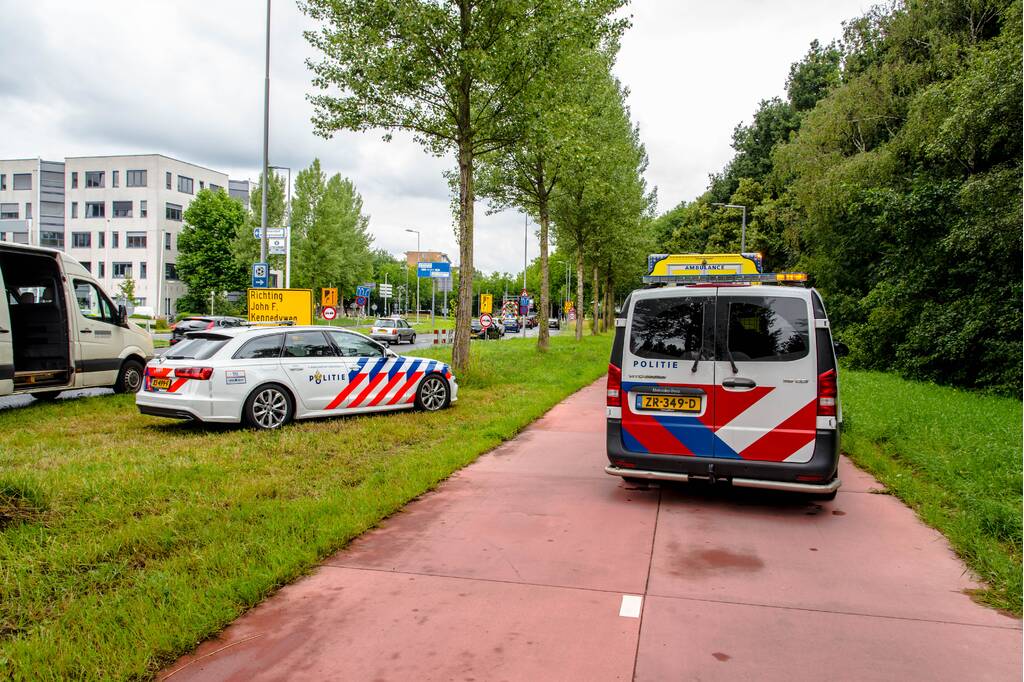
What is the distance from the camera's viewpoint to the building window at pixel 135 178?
213 feet

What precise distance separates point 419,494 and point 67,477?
10.2 ft

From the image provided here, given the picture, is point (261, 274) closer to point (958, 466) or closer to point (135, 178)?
point (958, 466)

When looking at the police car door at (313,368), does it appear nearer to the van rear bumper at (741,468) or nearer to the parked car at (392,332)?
the van rear bumper at (741,468)

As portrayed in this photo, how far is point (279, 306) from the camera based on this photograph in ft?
55.9

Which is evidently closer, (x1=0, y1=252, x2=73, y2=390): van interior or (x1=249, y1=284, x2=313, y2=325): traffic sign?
(x1=0, y1=252, x2=73, y2=390): van interior

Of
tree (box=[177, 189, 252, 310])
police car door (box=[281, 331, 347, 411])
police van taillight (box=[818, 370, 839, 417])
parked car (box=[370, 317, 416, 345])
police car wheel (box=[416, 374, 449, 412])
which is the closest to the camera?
police van taillight (box=[818, 370, 839, 417])

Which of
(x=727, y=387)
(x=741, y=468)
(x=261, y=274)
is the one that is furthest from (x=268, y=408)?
(x=261, y=274)

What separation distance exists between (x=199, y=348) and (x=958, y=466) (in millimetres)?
8771

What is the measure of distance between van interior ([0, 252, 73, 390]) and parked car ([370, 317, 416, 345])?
26189 mm

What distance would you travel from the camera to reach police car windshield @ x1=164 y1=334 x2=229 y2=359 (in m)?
9.20

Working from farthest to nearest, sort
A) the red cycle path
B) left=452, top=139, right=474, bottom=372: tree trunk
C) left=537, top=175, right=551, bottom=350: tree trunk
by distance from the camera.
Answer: left=537, top=175, right=551, bottom=350: tree trunk
left=452, top=139, right=474, bottom=372: tree trunk
the red cycle path

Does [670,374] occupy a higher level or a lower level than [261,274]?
lower

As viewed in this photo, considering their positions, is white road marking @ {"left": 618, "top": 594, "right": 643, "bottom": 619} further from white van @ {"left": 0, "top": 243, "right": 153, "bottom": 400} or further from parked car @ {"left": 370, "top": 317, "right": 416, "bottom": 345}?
parked car @ {"left": 370, "top": 317, "right": 416, "bottom": 345}

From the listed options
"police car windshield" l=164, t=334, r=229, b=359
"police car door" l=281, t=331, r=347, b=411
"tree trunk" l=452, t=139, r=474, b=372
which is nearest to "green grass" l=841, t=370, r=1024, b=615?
"police car door" l=281, t=331, r=347, b=411
